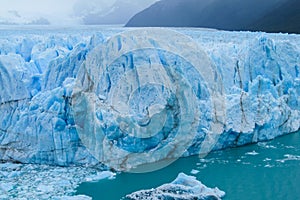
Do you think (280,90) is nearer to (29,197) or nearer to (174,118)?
(174,118)

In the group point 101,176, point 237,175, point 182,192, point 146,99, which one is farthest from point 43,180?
point 237,175

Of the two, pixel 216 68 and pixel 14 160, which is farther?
pixel 216 68

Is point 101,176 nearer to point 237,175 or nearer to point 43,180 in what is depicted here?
point 43,180

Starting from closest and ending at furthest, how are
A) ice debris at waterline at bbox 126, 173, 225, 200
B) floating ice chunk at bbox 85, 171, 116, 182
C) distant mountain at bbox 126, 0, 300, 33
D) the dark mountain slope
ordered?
ice debris at waterline at bbox 126, 173, 225, 200 → floating ice chunk at bbox 85, 171, 116, 182 → the dark mountain slope → distant mountain at bbox 126, 0, 300, 33

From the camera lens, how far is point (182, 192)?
5027 mm

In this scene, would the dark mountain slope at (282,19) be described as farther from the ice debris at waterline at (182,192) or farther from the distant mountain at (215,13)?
the ice debris at waterline at (182,192)

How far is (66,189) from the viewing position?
5.22 meters

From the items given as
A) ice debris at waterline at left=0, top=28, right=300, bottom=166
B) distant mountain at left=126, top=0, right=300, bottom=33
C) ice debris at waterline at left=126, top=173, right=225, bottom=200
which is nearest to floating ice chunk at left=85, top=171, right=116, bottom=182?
ice debris at waterline at left=0, top=28, right=300, bottom=166

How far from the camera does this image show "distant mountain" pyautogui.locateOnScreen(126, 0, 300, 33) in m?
25.4

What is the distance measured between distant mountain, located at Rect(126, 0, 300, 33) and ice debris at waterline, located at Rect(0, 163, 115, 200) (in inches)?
801

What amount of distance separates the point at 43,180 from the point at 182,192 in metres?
1.80

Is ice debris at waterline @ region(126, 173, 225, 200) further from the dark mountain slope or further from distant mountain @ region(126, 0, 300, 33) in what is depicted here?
distant mountain @ region(126, 0, 300, 33)

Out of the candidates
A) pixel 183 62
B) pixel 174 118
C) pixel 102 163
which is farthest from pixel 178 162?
pixel 183 62

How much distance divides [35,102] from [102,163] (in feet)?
4.67
